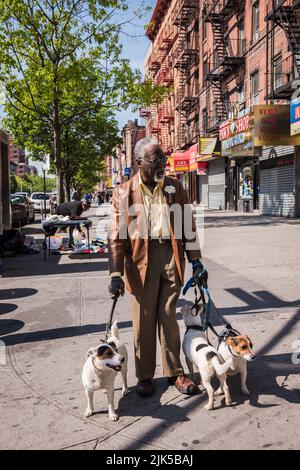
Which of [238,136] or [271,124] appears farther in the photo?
[238,136]

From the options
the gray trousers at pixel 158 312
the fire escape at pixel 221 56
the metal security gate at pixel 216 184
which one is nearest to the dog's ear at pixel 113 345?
the gray trousers at pixel 158 312

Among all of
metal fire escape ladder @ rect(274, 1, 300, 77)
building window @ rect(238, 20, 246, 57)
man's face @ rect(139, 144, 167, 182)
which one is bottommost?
man's face @ rect(139, 144, 167, 182)

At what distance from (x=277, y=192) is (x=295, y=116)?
5576 millimetres

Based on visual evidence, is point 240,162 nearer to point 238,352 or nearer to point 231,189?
point 231,189

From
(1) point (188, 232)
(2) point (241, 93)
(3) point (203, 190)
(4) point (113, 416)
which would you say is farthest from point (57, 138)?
(3) point (203, 190)

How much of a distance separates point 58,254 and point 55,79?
28.6 feet

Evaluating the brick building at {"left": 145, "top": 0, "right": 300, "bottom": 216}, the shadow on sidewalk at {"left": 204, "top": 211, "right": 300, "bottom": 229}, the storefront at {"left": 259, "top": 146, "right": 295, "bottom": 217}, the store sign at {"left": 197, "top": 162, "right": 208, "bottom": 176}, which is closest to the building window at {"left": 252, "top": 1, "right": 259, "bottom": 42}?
the brick building at {"left": 145, "top": 0, "right": 300, "bottom": 216}

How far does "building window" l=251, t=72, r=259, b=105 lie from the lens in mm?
23837

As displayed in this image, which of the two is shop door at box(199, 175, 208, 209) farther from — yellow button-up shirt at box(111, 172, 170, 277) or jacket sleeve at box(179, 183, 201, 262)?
yellow button-up shirt at box(111, 172, 170, 277)

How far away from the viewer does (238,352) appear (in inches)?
133

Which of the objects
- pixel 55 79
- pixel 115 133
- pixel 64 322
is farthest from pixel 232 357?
pixel 115 133

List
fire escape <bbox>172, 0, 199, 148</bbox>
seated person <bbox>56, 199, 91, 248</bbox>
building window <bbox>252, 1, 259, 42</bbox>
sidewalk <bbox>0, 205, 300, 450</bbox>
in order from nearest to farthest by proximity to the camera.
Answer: sidewalk <bbox>0, 205, 300, 450</bbox> < seated person <bbox>56, 199, 91, 248</bbox> < building window <bbox>252, 1, 259, 42</bbox> < fire escape <bbox>172, 0, 199, 148</bbox>

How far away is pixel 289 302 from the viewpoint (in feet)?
20.9

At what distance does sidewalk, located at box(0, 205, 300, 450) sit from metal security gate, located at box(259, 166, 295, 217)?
1275 cm
